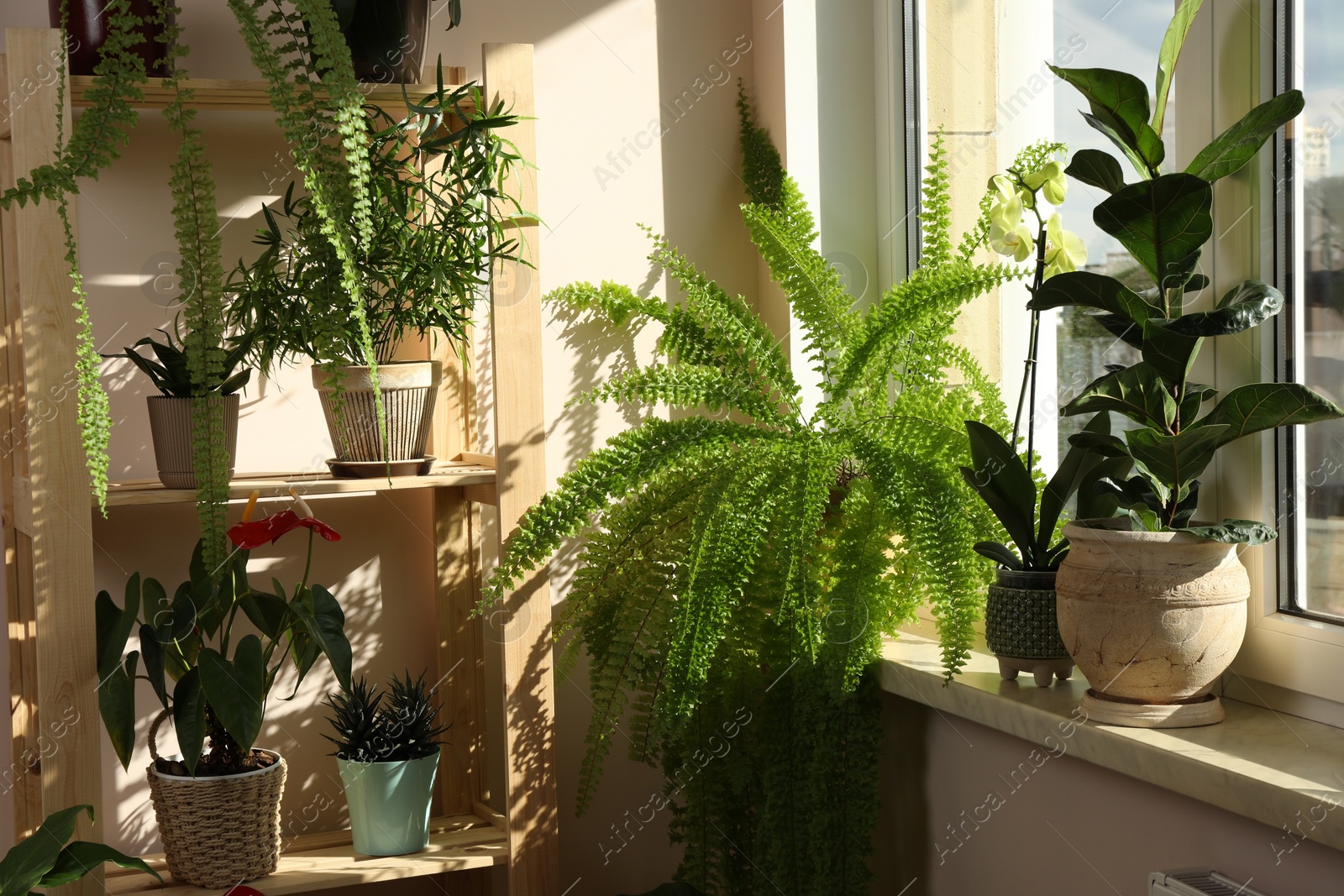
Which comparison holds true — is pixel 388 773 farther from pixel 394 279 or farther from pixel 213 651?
pixel 394 279

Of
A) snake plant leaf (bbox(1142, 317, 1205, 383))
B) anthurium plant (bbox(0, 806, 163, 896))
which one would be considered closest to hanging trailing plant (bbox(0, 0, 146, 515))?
anthurium plant (bbox(0, 806, 163, 896))

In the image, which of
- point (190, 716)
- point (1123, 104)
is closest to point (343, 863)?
point (190, 716)

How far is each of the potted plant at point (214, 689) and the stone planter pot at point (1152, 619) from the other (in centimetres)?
97

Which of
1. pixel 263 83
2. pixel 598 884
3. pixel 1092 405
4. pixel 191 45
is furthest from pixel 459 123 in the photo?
pixel 598 884

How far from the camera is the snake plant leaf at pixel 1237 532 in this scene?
119 cm

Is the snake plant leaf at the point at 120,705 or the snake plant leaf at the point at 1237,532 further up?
the snake plant leaf at the point at 1237,532

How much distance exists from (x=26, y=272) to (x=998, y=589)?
52.9 inches

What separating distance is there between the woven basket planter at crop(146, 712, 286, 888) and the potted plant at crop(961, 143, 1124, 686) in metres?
1.05

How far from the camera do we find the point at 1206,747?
1.20 m

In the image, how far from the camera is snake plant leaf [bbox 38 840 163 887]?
4.47 ft

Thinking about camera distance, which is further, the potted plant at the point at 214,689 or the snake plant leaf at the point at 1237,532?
the potted plant at the point at 214,689

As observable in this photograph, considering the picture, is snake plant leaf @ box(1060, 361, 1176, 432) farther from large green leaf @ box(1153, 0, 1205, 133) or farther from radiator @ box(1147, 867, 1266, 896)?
radiator @ box(1147, 867, 1266, 896)

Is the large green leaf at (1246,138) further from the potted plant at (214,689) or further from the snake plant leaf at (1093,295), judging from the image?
the potted plant at (214,689)

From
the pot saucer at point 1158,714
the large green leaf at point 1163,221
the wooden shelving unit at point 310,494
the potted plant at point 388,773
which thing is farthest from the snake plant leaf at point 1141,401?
the potted plant at point 388,773
